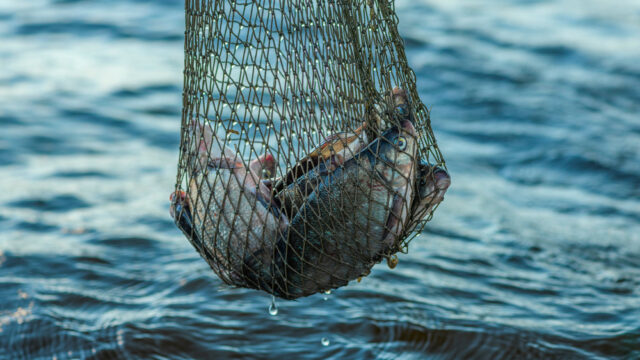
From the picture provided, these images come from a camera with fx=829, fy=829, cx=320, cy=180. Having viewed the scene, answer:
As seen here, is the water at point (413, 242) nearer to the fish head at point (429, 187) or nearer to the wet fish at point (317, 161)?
the fish head at point (429, 187)

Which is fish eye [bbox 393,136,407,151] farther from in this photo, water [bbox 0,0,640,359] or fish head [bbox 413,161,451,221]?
water [bbox 0,0,640,359]

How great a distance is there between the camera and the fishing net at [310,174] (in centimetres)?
394

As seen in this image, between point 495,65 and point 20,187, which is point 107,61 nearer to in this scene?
point 20,187

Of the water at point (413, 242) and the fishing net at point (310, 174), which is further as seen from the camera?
the water at point (413, 242)

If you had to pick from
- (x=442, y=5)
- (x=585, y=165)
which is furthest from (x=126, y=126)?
(x=442, y=5)

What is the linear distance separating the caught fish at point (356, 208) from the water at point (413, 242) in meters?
2.22

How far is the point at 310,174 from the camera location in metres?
4.01

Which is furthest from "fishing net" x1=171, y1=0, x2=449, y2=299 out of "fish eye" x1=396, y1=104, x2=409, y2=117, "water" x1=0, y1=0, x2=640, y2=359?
"water" x1=0, y1=0, x2=640, y2=359

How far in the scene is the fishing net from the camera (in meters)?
3.94

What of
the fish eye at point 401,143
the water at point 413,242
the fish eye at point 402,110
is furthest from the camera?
the water at point 413,242

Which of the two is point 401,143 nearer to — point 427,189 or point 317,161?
point 427,189

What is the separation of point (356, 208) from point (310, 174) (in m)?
0.28

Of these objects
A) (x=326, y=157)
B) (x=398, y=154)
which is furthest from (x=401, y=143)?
(x=326, y=157)

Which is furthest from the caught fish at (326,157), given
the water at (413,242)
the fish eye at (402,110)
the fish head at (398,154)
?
the water at (413,242)
